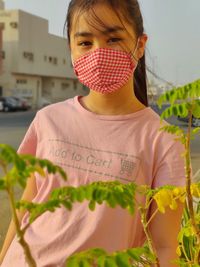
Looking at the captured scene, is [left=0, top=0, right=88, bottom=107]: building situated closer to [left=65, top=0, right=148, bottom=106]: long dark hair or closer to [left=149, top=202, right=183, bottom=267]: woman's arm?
[left=65, top=0, right=148, bottom=106]: long dark hair

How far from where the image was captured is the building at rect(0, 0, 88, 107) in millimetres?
33000

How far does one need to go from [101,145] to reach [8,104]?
26.0 meters

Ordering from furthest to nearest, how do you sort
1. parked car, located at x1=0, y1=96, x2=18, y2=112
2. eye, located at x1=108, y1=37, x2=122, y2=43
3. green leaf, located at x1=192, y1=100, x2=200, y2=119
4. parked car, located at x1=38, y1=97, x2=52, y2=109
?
parked car, located at x1=38, y1=97, x2=52, y2=109 → parked car, located at x1=0, y1=96, x2=18, y2=112 → eye, located at x1=108, y1=37, x2=122, y2=43 → green leaf, located at x1=192, y1=100, x2=200, y2=119

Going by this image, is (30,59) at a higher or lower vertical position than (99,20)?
lower

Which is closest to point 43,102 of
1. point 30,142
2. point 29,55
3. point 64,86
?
point 29,55

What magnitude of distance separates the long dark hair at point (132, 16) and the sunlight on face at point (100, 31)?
12mm

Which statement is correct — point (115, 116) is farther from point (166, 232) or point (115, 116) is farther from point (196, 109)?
point (196, 109)

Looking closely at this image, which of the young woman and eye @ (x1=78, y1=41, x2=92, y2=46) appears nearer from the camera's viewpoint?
the young woman

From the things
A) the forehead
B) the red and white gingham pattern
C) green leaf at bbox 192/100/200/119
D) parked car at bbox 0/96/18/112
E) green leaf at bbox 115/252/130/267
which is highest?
the forehead

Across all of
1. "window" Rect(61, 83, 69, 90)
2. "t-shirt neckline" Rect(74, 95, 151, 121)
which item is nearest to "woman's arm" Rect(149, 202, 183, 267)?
"t-shirt neckline" Rect(74, 95, 151, 121)

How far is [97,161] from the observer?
1121 millimetres

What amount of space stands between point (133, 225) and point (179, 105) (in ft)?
1.59

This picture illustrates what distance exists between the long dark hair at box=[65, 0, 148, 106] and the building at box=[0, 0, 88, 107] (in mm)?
30780

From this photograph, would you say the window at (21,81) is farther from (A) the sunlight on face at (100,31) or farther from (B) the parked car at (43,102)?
(A) the sunlight on face at (100,31)
